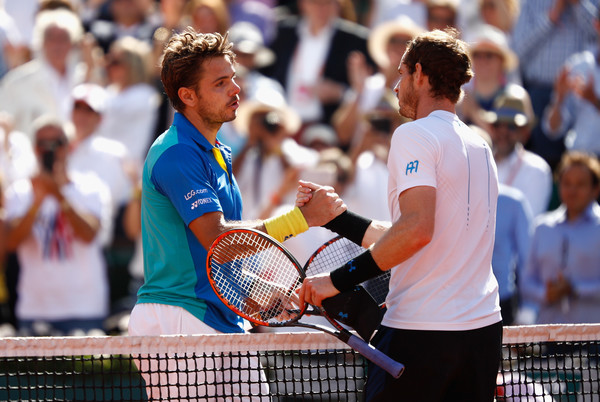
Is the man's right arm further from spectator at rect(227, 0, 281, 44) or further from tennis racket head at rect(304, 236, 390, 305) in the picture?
spectator at rect(227, 0, 281, 44)

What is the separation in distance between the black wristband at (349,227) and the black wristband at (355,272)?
0.48 meters

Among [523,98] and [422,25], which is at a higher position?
[422,25]

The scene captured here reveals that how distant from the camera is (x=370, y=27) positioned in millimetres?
9828

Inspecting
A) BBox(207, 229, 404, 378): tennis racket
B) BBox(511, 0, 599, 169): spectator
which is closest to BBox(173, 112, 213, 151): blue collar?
BBox(207, 229, 404, 378): tennis racket

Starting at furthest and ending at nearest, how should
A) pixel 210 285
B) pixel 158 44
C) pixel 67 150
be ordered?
pixel 158 44, pixel 67 150, pixel 210 285

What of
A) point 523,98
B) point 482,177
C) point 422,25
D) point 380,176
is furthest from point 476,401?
point 422,25

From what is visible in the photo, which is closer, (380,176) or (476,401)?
(476,401)

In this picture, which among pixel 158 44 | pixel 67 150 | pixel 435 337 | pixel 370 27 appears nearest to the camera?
pixel 435 337

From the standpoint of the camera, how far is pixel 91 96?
337 inches

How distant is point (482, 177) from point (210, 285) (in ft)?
3.91

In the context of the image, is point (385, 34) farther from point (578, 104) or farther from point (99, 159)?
point (99, 159)

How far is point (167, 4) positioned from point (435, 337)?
23.2ft

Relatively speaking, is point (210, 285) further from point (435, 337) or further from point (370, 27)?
point (370, 27)

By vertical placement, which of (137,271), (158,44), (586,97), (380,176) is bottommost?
(137,271)
